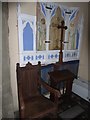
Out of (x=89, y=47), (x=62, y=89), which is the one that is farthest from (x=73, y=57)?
(x=62, y=89)

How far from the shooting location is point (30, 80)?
1.90 m

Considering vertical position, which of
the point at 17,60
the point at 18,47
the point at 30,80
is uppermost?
the point at 18,47

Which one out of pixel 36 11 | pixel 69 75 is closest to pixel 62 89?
pixel 69 75

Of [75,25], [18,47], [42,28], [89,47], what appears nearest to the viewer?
[18,47]

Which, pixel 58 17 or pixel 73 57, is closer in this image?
pixel 58 17

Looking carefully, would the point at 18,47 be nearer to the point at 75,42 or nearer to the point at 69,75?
the point at 69,75

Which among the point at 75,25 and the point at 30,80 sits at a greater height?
the point at 75,25

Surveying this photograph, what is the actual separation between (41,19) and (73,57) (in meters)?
0.92

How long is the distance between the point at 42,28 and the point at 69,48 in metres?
0.65

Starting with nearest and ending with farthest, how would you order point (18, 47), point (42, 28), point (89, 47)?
point (18, 47)
point (42, 28)
point (89, 47)

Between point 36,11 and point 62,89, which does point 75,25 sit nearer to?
point 36,11

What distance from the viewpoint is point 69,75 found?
2.28 m

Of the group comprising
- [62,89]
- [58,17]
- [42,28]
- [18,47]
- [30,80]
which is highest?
[58,17]

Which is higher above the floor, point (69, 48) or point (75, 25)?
point (75, 25)
